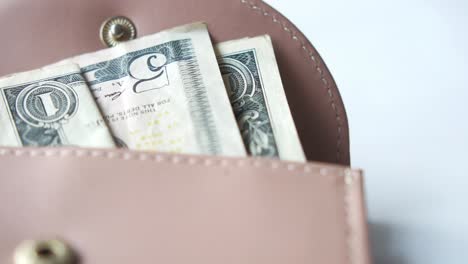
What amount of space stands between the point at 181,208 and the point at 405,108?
47cm

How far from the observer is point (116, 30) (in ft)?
1.99

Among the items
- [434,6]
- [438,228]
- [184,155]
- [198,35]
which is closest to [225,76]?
[198,35]

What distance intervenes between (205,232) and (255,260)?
0.04 m

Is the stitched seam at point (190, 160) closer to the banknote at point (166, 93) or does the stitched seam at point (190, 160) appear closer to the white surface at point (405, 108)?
the banknote at point (166, 93)

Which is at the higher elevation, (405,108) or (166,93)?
Result: (166,93)

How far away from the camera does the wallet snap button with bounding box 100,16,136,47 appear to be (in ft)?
1.99

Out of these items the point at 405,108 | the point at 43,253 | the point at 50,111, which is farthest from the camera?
the point at 405,108

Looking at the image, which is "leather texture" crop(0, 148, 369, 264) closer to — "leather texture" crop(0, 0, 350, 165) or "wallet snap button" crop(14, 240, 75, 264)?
"wallet snap button" crop(14, 240, 75, 264)

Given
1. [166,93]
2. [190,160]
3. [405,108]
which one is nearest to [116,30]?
[166,93]

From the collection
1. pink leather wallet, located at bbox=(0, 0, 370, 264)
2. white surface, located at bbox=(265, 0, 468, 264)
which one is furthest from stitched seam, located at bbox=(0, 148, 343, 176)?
white surface, located at bbox=(265, 0, 468, 264)

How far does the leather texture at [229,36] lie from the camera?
0.59 m

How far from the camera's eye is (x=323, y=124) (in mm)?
596

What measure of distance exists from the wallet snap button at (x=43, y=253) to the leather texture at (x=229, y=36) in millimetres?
216

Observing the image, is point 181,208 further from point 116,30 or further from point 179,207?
point 116,30
